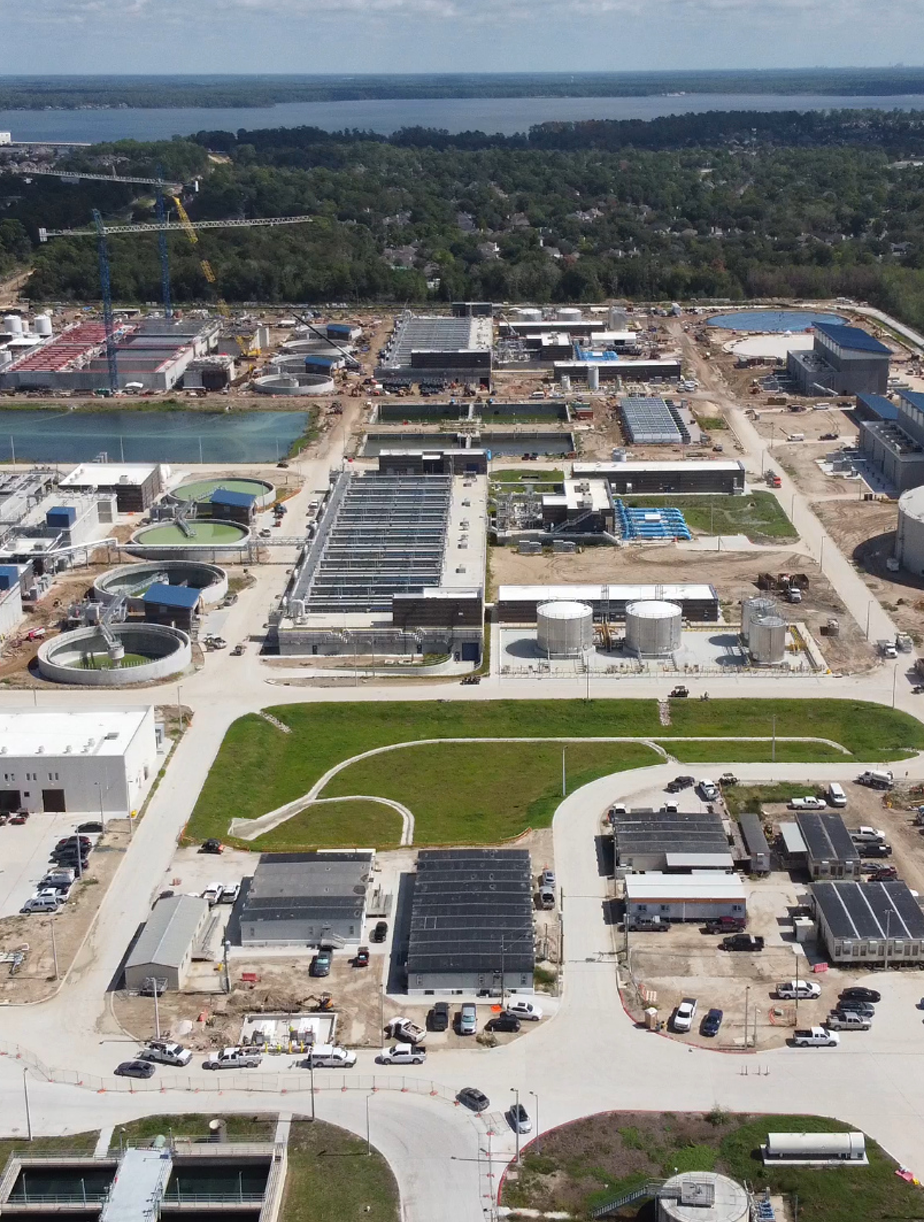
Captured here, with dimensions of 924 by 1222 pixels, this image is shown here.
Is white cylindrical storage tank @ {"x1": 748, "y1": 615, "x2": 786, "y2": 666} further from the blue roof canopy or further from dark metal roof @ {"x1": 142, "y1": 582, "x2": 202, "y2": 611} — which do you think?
the blue roof canopy

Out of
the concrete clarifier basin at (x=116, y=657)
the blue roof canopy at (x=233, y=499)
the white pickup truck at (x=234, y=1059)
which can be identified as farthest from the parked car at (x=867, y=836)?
the blue roof canopy at (x=233, y=499)

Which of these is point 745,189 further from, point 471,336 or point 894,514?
point 894,514

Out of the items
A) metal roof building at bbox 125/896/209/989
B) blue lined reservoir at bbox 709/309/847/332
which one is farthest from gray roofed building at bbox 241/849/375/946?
blue lined reservoir at bbox 709/309/847/332

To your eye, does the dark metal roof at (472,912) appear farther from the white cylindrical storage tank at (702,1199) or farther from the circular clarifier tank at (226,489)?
the circular clarifier tank at (226,489)

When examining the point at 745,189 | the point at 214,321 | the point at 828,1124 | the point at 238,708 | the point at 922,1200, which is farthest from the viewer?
the point at 745,189

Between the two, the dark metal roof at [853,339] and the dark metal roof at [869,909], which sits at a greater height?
the dark metal roof at [853,339]

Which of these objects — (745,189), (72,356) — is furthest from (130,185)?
(72,356)
